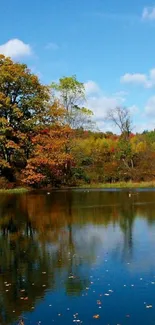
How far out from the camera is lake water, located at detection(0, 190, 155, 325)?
742 centimetres

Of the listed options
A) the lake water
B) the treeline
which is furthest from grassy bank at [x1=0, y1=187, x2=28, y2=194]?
the lake water

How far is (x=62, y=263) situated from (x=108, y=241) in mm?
3293

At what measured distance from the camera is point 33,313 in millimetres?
7469

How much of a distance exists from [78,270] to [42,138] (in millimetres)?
32790

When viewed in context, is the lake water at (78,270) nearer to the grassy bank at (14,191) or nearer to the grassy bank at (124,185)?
the grassy bank at (14,191)

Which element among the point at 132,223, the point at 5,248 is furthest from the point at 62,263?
the point at 132,223

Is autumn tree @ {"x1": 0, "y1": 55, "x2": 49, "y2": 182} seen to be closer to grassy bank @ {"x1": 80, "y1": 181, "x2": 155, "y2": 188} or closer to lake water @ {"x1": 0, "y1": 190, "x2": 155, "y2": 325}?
grassy bank @ {"x1": 80, "y1": 181, "x2": 155, "y2": 188}

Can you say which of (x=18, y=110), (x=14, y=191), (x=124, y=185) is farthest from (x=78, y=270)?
(x=124, y=185)

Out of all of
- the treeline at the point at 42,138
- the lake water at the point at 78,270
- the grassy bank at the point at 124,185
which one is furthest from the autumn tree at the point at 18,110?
the lake water at the point at 78,270

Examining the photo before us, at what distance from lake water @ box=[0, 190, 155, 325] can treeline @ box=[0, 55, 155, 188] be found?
22.7 metres

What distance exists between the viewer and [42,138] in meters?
42.4

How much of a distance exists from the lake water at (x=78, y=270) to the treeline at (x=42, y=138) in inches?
896

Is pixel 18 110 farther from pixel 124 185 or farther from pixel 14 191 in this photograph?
pixel 124 185

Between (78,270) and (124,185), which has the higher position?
(124,185)
